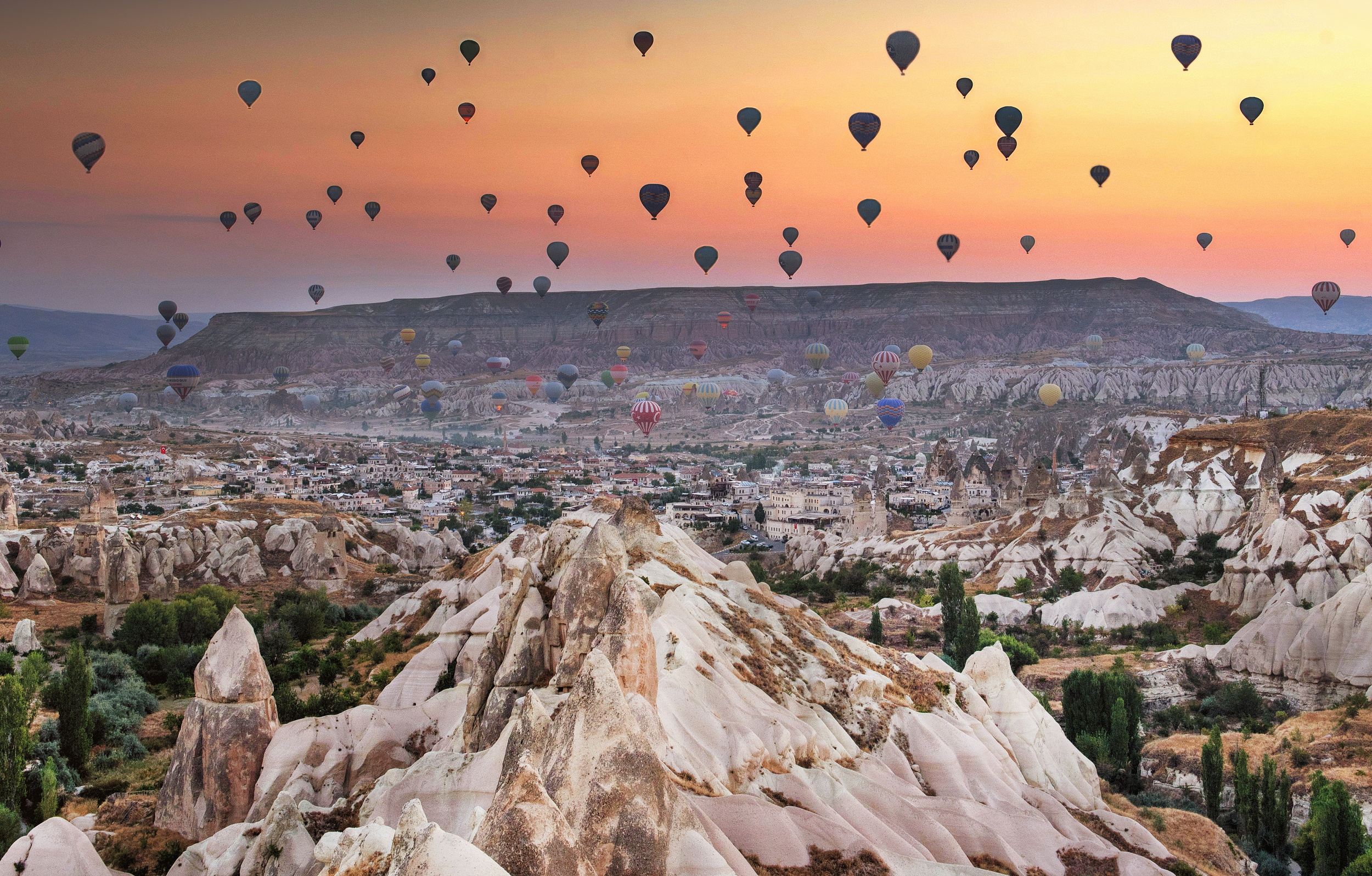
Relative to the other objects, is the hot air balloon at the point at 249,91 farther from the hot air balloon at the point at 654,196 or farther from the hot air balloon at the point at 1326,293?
the hot air balloon at the point at 1326,293

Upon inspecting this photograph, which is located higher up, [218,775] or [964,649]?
[218,775]

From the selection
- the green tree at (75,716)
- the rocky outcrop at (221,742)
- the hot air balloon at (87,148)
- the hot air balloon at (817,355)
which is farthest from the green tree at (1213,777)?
the hot air balloon at (817,355)

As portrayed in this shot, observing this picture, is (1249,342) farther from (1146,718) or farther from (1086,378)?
(1146,718)

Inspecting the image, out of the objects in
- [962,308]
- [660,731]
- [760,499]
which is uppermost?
[962,308]

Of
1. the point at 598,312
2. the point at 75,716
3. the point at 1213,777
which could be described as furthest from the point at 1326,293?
the point at 75,716

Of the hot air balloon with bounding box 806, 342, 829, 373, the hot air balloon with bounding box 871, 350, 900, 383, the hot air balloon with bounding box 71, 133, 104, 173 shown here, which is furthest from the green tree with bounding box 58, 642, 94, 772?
the hot air balloon with bounding box 806, 342, 829, 373

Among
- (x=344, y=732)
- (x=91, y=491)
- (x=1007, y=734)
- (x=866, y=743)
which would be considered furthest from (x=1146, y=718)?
(x=91, y=491)
